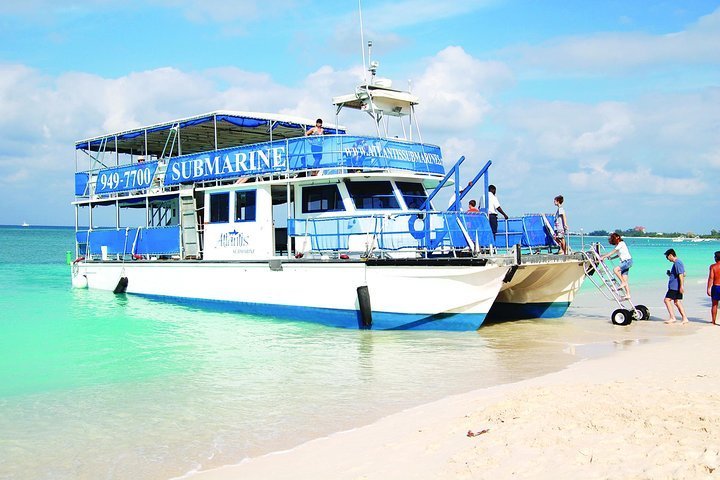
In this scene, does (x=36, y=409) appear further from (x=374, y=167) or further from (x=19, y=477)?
(x=374, y=167)

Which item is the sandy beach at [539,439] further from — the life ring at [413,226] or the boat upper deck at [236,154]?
the boat upper deck at [236,154]

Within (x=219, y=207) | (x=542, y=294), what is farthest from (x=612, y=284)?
(x=219, y=207)

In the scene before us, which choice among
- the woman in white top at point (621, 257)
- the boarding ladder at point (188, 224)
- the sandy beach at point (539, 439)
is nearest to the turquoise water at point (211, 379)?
the sandy beach at point (539, 439)

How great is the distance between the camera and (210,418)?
8344 millimetres

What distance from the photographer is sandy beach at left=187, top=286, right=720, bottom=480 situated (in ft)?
16.1

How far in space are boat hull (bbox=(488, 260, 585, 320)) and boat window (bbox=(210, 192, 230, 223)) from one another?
7614 mm

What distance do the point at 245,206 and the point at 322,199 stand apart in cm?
263

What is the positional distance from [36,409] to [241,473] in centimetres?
445

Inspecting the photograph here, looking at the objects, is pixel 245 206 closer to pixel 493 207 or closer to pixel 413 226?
pixel 413 226

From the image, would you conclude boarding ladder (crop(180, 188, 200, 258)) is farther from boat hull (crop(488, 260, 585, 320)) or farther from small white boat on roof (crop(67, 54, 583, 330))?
boat hull (crop(488, 260, 585, 320))

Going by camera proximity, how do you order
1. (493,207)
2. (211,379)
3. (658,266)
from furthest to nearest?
(658,266), (493,207), (211,379)

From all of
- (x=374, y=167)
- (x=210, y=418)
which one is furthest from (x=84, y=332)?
(x=210, y=418)

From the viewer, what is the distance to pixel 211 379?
34.9ft

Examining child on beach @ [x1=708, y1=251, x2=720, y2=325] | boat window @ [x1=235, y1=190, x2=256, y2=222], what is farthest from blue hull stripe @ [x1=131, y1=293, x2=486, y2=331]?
child on beach @ [x1=708, y1=251, x2=720, y2=325]
